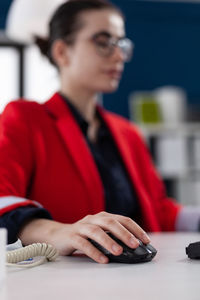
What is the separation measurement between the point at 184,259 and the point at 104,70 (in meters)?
0.79

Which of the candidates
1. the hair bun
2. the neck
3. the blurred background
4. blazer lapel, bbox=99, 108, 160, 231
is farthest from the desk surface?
the blurred background

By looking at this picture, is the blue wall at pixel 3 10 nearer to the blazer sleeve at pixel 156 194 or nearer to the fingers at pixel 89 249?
the blazer sleeve at pixel 156 194

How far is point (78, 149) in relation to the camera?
1364 millimetres

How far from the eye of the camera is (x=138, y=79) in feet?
16.4

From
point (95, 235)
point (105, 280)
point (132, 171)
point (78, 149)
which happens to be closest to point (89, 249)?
point (95, 235)

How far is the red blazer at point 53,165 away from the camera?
47.8 inches

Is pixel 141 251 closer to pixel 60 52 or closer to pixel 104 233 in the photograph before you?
pixel 104 233

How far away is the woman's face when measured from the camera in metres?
1.48

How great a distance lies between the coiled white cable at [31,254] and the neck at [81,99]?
75 cm

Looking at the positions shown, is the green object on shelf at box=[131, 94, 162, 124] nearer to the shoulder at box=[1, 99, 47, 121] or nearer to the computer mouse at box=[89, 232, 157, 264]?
the shoulder at box=[1, 99, 47, 121]

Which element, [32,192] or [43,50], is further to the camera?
[43,50]

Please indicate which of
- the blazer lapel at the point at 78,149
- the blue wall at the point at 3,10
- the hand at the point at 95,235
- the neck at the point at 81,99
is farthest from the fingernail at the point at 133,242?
the blue wall at the point at 3,10

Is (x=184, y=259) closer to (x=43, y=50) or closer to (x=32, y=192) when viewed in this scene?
(x=32, y=192)

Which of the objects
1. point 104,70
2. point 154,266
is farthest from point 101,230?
point 104,70
